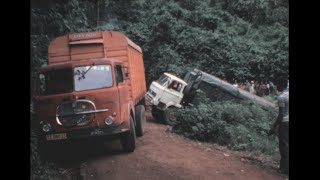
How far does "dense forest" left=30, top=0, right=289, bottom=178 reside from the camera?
2636cm

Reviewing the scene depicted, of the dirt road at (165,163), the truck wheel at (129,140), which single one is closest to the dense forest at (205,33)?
the dirt road at (165,163)

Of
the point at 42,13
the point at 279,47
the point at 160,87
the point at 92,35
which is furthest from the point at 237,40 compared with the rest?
the point at 42,13

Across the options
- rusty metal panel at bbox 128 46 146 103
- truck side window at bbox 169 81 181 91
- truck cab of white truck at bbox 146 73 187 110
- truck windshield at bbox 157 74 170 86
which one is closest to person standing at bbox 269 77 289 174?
rusty metal panel at bbox 128 46 146 103

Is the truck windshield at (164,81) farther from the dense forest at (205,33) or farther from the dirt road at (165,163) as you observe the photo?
the dense forest at (205,33)

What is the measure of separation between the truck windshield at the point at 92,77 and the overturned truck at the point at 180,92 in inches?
280

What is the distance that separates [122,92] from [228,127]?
4.77 meters

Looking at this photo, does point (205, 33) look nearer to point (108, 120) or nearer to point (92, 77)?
point (92, 77)

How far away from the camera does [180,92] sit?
1733 cm

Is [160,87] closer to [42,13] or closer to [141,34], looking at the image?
[42,13]

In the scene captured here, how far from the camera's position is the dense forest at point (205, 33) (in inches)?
1038

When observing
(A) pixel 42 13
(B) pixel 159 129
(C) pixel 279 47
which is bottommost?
(B) pixel 159 129

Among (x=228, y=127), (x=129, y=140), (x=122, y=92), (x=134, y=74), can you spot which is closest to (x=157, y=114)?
(x=134, y=74)

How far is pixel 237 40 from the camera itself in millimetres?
27422
